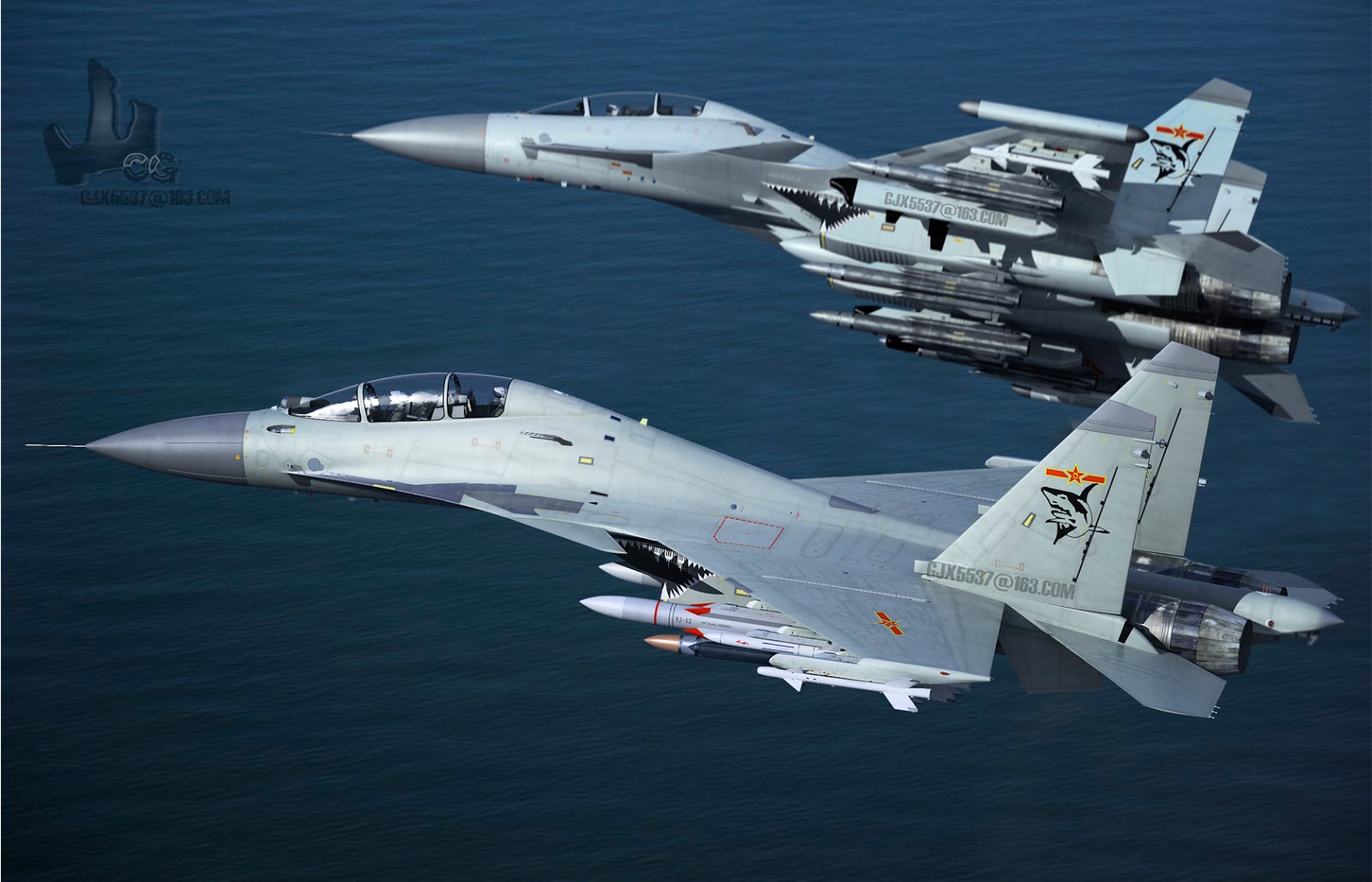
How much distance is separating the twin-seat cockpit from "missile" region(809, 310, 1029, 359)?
291 inches

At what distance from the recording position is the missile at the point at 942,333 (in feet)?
111

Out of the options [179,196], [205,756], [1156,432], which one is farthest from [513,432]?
[179,196]

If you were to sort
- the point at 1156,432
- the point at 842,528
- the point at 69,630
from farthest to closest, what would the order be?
1. the point at 69,630
2. the point at 842,528
3. the point at 1156,432

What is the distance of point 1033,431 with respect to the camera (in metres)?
48.2

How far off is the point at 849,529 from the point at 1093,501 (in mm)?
4734

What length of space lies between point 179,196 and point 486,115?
27.0 m

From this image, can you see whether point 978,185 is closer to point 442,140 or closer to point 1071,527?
point 1071,527

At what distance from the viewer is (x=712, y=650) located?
27.5 meters

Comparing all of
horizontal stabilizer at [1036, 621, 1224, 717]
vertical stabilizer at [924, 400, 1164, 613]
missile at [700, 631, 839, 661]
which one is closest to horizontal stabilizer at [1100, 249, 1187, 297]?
vertical stabilizer at [924, 400, 1164, 613]

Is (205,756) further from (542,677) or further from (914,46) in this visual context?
(914,46)

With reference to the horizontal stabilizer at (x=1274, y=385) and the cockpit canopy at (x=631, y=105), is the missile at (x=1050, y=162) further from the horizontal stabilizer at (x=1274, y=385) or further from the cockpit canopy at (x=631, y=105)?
the cockpit canopy at (x=631, y=105)

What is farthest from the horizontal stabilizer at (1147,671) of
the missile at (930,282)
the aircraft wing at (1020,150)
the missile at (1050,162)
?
the aircraft wing at (1020,150)

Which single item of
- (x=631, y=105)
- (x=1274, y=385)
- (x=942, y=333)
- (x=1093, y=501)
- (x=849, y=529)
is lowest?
(x=849, y=529)

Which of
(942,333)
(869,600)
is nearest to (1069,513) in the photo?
(869,600)
